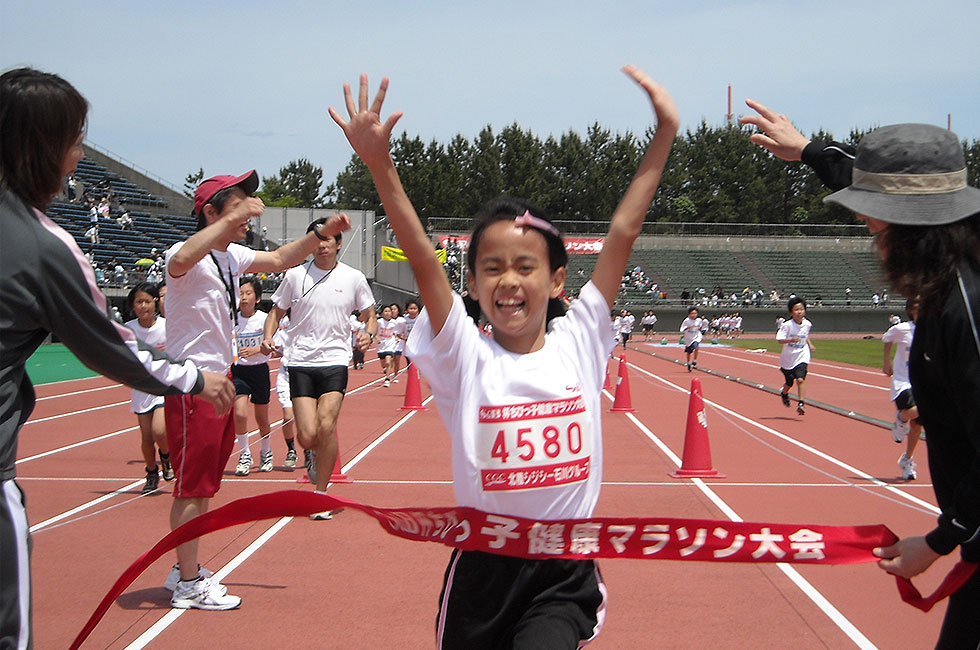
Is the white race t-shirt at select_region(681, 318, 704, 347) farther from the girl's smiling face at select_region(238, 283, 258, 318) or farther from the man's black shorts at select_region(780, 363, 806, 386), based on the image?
the girl's smiling face at select_region(238, 283, 258, 318)

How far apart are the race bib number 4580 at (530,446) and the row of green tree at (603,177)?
80.3m

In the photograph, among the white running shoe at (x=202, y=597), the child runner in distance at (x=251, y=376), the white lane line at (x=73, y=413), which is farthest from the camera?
the white lane line at (x=73, y=413)

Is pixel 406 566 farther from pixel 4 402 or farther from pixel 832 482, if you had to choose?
pixel 832 482

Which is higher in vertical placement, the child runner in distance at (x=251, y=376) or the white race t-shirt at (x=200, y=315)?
the white race t-shirt at (x=200, y=315)

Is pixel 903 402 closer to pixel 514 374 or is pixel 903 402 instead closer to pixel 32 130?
pixel 514 374

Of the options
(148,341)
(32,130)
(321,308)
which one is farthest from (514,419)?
(148,341)

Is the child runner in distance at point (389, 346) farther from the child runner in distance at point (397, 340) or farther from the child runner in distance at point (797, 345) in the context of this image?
the child runner in distance at point (797, 345)

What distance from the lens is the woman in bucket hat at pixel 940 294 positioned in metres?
2.48

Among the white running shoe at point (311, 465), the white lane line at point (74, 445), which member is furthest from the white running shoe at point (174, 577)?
the white lane line at point (74, 445)

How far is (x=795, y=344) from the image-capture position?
1667 centimetres

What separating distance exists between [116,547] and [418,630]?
3052 mm

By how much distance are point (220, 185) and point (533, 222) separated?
304 centimetres

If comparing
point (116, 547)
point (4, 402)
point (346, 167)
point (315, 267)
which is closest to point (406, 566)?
point (116, 547)

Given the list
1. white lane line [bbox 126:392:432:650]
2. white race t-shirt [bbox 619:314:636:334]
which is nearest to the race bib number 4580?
white lane line [bbox 126:392:432:650]
